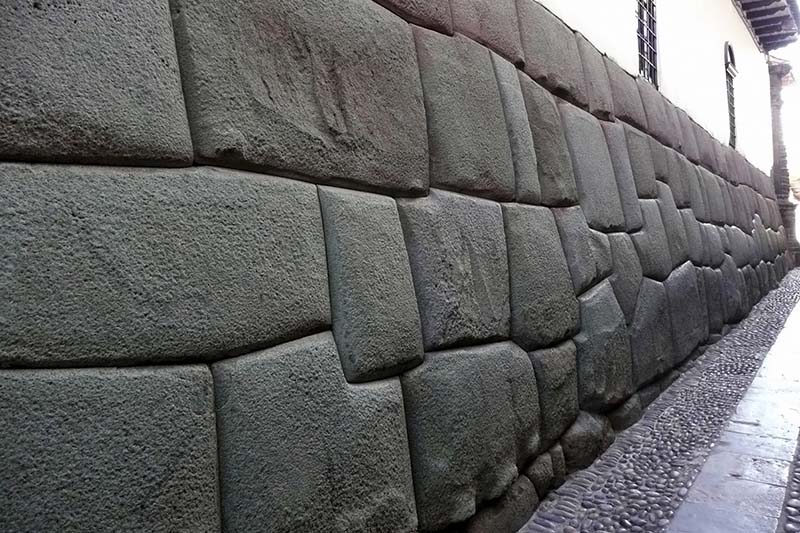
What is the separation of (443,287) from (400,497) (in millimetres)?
561

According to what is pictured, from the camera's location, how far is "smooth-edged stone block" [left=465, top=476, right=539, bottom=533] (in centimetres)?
164

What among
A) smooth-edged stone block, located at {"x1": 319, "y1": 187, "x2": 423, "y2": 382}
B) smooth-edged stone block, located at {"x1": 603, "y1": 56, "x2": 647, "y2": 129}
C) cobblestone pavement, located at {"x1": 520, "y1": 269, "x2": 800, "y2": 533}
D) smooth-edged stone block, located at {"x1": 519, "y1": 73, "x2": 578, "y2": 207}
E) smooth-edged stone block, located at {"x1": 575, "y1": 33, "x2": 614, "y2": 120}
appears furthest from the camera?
smooth-edged stone block, located at {"x1": 603, "y1": 56, "x2": 647, "y2": 129}

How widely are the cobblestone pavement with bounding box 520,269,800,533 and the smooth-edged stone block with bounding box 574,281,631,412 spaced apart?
233 mm

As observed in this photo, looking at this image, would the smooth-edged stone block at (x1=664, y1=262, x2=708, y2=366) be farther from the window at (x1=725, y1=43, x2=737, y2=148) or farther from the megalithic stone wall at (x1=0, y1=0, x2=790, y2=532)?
the window at (x1=725, y1=43, x2=737, y2=148)

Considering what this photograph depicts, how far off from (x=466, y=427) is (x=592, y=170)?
1.67 meters

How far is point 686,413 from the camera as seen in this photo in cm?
A: 287

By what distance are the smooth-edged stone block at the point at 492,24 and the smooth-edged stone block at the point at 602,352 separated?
106cm

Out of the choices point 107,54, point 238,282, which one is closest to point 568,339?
point 238,282

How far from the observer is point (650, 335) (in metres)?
3.02

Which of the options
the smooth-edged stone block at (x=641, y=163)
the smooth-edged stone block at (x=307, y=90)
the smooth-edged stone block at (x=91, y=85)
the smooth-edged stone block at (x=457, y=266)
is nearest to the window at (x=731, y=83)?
the smooth-edged stone block at (x=641, y=163)

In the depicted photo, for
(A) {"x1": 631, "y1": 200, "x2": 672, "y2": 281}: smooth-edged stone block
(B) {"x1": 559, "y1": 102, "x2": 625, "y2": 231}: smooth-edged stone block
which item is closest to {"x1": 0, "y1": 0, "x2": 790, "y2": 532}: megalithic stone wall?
(B) {"x1": 559, "y1": 102, "x2": 625, "y2": 231}: smooth-edged stone block

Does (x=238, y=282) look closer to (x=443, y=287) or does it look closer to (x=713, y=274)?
(x=443, y=287)

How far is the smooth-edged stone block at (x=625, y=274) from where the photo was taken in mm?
2795

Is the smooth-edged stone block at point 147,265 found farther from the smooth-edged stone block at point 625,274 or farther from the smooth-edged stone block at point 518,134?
the smooth-edged stone block at point 625,274
